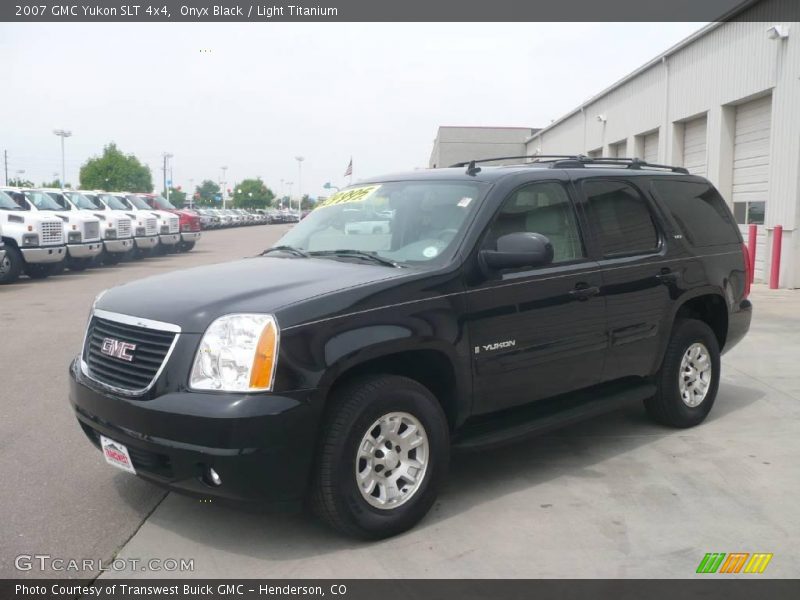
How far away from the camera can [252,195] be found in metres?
137

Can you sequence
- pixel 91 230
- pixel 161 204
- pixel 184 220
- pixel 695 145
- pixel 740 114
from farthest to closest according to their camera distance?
pixel 161 204 → pixel 184 220 → pixel 695 145 → pixel 91 230 → pixel 740 114

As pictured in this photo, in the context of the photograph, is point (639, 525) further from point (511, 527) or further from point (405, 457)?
point (405, 457)

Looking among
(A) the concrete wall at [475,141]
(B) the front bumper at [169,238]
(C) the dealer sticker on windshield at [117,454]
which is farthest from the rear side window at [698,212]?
(A) the concrete wall at [475,141]

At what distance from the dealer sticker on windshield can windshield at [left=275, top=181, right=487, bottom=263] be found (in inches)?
66.6

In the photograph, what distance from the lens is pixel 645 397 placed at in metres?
5.32

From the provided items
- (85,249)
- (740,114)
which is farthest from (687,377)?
(85,249)

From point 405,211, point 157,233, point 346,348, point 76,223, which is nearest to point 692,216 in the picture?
point 405,211

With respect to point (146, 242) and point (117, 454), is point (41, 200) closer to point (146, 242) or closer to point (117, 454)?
point (146, 242)

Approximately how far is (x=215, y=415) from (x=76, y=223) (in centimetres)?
1705

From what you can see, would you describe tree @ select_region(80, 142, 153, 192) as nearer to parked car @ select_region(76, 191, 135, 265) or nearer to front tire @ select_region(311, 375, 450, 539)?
parked car @ select_region(76, 191, 135, 265)

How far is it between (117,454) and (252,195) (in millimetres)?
136535

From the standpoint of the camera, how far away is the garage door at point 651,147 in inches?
896

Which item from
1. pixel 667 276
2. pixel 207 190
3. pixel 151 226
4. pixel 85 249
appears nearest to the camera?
pixel 667 276

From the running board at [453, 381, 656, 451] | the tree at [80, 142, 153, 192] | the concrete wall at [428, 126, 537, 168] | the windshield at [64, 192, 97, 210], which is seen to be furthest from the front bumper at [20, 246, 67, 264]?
the tree at [80, 142, 153, 192]
